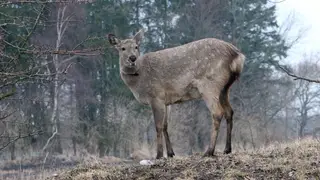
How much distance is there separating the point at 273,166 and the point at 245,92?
30.4m

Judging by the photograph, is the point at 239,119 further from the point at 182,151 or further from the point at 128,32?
the point at 128,32

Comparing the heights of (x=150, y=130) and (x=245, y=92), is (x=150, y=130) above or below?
below

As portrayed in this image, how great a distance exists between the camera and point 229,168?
6.96 m

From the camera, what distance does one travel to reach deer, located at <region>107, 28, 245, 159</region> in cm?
884

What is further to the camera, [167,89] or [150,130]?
[150,130]

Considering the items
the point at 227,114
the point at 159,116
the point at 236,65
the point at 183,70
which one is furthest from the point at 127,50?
the point at 227,114

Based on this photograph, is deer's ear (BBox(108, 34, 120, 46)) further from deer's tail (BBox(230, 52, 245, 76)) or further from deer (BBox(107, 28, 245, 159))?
deer's tail (BBox(230, 52, 245, 76))

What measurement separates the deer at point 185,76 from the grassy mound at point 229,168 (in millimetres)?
1034

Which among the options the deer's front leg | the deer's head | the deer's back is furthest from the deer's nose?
the deer's front leg

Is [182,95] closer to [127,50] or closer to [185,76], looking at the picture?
[185,76]

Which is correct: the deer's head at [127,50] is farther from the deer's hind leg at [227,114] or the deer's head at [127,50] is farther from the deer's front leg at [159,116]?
the deer's hind leg at [227,114]

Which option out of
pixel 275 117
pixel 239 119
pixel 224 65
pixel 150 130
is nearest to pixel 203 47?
pixel 224 65

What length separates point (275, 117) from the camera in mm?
40719

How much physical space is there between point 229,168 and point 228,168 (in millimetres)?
16
